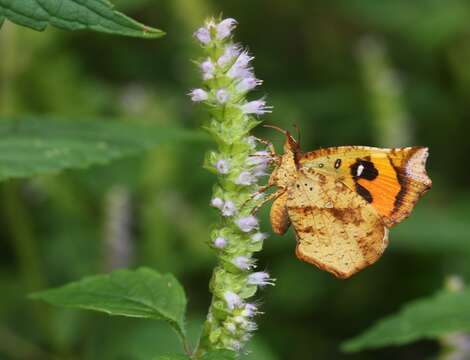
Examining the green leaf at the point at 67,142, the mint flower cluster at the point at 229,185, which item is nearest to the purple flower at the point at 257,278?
the mint flower cluster at the point at 229,185

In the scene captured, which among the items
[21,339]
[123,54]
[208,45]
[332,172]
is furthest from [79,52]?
[208,45]

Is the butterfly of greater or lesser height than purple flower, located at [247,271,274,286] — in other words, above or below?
above

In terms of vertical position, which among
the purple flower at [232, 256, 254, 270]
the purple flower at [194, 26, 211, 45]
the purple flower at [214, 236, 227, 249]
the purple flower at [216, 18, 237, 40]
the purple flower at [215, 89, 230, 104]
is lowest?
the purple flower at [232, 256, 254, 270]

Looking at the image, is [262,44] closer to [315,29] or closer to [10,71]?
[315,29]

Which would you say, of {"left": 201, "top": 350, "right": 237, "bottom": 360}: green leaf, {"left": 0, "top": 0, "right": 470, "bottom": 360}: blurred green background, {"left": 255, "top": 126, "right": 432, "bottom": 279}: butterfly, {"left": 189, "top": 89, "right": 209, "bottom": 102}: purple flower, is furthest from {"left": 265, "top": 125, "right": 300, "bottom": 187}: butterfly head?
{"left": 0, "top": 0, "right": 470, "bottom": 360}: blurred green background

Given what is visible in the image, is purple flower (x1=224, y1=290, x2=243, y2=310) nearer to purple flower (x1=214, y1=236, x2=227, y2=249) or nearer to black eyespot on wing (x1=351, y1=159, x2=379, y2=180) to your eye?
purple flower (x1=214, y1=236, x2=227, y2=249)

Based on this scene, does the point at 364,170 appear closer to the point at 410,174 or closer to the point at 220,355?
the point at 410,174

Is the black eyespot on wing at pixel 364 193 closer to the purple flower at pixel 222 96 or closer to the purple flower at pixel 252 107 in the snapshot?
the purple flower at pixel 252 107

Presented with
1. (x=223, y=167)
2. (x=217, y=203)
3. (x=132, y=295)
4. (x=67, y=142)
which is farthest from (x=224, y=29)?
(x=67, y=142)
